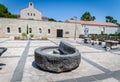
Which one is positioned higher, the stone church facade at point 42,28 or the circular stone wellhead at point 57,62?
the stone church facade at point 42,28

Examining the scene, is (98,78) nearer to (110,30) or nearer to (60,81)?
(60,81)

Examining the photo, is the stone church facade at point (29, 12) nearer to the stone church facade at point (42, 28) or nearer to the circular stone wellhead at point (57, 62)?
the stone church facade at point (42, 28)

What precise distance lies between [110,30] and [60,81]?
121ft

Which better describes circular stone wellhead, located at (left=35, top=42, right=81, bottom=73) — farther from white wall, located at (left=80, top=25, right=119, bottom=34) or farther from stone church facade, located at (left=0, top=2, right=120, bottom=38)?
white wall, located at (left=80, top=25, right=119, bottom=34)

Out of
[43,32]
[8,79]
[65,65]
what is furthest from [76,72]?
[43,32]

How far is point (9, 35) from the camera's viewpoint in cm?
2416

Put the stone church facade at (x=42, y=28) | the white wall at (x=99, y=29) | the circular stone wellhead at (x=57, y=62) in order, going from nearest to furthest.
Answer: the circular stone wellhead at (x=57, y=62)
the stone church facade at (x=42, y=28)
the white wall at (x=99, y=29)

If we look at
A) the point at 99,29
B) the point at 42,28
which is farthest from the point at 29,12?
the point at 99,29

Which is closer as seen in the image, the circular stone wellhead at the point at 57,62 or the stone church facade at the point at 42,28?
the circular stone wellhead at the point at 57,62

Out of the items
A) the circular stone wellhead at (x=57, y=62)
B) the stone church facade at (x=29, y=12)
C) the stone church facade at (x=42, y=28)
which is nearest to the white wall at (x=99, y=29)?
the stone church facade at (x=42, y=28)

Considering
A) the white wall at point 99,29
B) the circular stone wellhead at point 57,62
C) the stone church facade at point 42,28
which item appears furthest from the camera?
the white wall at point 99,29

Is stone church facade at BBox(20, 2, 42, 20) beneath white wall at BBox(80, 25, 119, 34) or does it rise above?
above

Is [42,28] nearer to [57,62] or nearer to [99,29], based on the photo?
[99,29]

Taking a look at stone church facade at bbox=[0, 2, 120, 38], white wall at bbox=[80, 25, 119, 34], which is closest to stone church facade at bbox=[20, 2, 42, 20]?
stone church facade at bbox=[0, 2, 120, 38]
